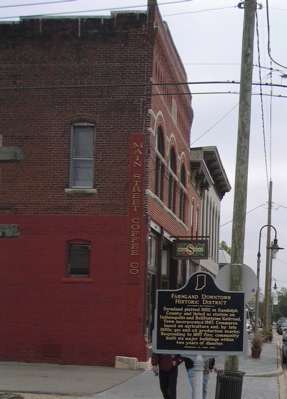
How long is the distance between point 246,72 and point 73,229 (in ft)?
29.8

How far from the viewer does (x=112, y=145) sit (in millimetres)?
21047

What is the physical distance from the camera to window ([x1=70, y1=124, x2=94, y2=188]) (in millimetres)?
21297

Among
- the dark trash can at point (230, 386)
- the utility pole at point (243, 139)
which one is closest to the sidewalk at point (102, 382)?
the dark trash can at point (230, 386)

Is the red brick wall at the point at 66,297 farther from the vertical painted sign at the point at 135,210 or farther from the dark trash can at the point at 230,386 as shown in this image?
the dark trash can at the point at 230,386

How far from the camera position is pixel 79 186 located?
838 inches

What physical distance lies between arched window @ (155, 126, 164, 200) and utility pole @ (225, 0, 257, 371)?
9.19 metres

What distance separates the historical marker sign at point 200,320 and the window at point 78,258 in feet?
37.9

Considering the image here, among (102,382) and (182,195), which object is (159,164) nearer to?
(182,195)

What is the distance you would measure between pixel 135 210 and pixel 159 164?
3179 millimetres

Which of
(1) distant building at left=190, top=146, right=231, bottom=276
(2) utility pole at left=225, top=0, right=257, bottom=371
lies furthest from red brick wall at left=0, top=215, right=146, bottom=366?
(1) distant building at left=190, top=146, right=231, bottom=276

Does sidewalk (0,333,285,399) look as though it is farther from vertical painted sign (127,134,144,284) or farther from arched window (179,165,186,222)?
arched window (179,165,186,222)

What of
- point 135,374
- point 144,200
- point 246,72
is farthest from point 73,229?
point 246,72

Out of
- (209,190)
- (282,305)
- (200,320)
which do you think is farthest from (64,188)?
(282,305)

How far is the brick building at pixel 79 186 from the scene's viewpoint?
20.5 meters
